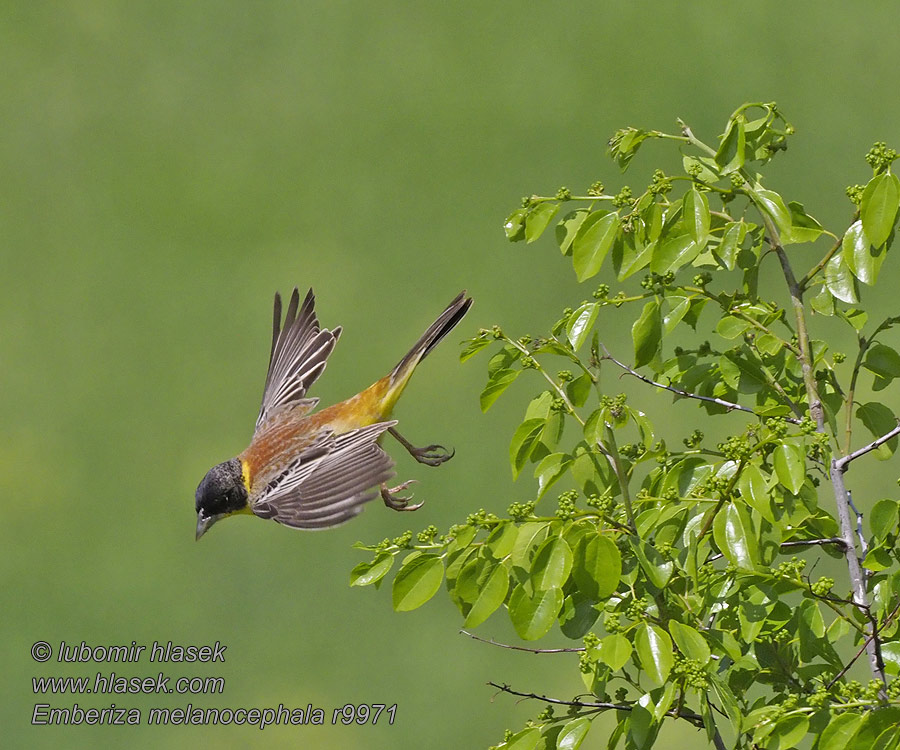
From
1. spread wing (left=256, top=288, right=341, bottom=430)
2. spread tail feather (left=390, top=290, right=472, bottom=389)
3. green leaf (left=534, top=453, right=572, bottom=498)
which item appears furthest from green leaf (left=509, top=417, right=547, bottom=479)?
spread wing (left=256, top=288, right=341, bottom=430)

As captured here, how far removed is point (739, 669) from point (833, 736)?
21 centimetres

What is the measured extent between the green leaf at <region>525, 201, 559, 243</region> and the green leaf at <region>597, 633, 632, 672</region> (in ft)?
1.25

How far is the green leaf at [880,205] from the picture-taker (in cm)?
79

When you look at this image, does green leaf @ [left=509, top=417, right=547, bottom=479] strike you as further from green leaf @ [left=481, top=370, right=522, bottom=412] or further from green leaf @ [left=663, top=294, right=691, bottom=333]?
green leaf @ [left=663, top=294, right=691, bottom=333]

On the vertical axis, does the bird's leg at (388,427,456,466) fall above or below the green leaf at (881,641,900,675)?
above

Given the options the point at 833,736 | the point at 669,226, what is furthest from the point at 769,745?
the point at 669,226

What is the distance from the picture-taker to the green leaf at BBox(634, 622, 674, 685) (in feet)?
2.48

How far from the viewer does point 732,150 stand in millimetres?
867

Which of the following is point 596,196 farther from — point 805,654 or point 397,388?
point 397,388

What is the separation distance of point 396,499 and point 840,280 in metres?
0.79

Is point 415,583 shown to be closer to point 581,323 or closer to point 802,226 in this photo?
point 581,323

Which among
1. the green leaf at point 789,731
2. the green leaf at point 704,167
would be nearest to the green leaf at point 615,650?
the green leaf at point 789,731

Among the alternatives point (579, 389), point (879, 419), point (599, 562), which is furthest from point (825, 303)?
point (599, 562)

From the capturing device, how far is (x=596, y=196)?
0.95 m
